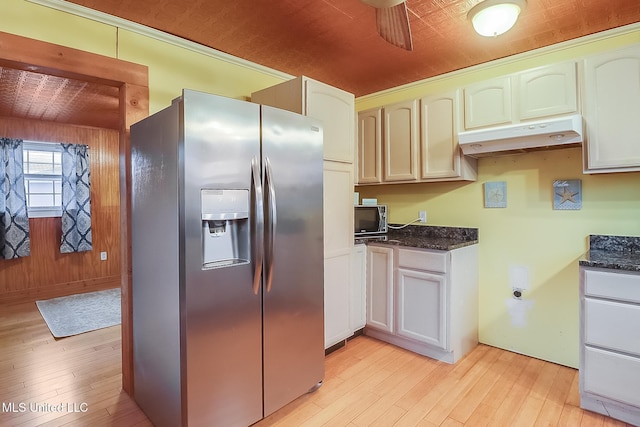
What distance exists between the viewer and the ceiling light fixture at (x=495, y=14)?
1.85 metres

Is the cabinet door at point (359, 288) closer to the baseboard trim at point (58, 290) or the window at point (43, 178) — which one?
the baseboard trim at point (58, 290)

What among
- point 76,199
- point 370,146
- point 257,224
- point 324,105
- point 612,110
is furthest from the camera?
point 76,199

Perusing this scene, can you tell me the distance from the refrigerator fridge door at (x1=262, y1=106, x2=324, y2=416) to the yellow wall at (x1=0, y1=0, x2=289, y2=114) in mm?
984

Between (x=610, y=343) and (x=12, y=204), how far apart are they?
6134mm

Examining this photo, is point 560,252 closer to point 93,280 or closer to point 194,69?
point 194,69

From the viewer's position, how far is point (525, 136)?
222 cm

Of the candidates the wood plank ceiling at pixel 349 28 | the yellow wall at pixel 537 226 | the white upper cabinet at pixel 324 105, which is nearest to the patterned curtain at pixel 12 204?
the wood plank ceiling at pixel 349 28

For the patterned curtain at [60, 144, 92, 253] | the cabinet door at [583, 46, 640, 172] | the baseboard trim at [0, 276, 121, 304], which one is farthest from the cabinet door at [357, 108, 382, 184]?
the baseboard trim at [0, 276, 121, 304]

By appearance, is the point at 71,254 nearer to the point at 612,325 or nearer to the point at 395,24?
the point at 395,24

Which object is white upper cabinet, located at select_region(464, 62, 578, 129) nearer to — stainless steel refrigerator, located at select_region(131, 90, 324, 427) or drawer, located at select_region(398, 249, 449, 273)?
drawer, located at select_region(398, 249, 449, 273)

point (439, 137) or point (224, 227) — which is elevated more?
point (439, 137)

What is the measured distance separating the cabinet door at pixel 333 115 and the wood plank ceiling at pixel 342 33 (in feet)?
1.16

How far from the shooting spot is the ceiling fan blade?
1557 millimetres

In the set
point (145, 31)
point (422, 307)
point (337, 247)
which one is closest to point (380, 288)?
point (422, 307)
